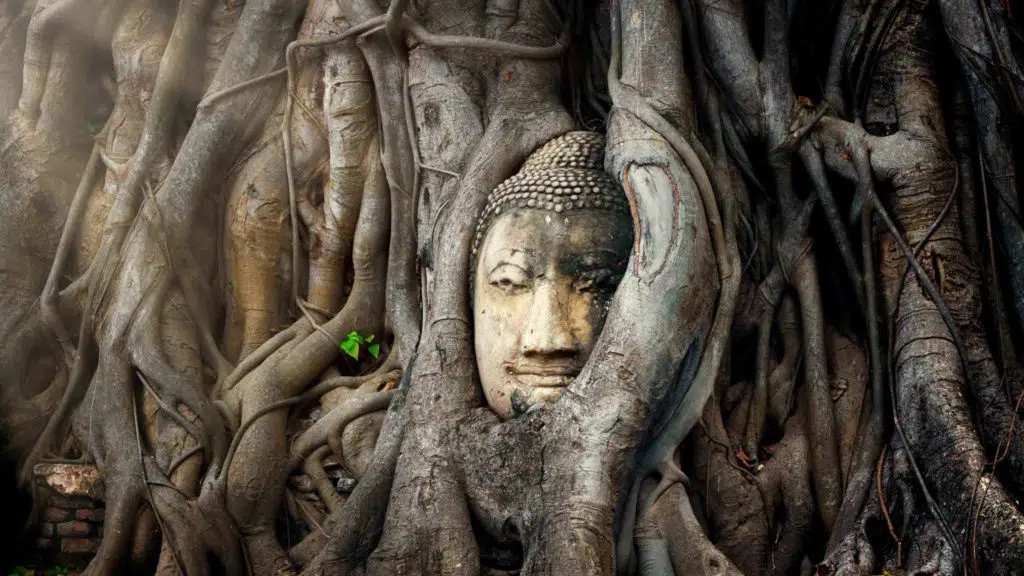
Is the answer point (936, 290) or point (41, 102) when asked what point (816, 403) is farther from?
point (41, 102)

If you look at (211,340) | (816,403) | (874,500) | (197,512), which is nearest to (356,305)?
(211,340)

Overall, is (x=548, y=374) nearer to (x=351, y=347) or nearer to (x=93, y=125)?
(x=351, y=347)

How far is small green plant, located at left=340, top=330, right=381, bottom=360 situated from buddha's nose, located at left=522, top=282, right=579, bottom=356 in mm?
1118

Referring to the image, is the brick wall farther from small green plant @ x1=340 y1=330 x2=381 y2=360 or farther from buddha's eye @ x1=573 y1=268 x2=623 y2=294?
buddha's eye @ x1=573 y1=268 x2=623 y2=294

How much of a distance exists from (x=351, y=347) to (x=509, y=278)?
1.07 m

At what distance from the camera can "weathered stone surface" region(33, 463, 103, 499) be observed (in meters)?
4.84

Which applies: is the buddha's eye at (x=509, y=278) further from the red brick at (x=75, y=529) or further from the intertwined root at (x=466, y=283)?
the red brick at (x=75, y=529)

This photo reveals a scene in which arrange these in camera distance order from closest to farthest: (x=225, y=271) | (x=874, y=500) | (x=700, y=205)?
(x=874, y=500) < (x=700, y=205) < (x=225, y=271)

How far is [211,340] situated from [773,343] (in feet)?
7.63

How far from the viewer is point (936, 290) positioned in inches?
159

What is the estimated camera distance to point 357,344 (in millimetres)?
4934

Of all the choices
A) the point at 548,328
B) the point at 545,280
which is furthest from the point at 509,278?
the point at 548,328

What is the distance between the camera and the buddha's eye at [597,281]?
4.10 meters

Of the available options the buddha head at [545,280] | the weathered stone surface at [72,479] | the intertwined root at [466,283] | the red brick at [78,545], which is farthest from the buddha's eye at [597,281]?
the red brick at [78,545]
